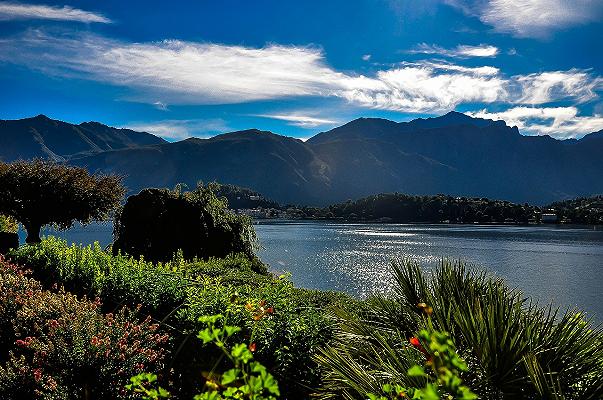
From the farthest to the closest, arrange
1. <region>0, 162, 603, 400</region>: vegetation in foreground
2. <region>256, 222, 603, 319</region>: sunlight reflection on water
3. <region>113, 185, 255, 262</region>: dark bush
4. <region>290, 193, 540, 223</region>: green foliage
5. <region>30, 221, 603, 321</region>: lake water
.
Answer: <region>290, 193, 540, 223</region>: green foliage, <region>256, 222, 603, 319</region>: sunlight reflection on water, <region>30, 221, 603, 321</region>: lake water, <region>113, 185, 255, 262</region>: dark bush, <region>0, 162, 603, 400</region>: vegetation in foreground

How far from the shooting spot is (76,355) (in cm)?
595

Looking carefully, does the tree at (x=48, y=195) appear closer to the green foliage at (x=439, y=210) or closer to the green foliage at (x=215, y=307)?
the green foliage at (x=215, y=307)

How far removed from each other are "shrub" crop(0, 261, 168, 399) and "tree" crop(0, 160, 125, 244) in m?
16.2

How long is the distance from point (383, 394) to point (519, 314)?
144 centimetres

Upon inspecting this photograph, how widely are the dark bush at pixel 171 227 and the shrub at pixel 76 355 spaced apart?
1322cm

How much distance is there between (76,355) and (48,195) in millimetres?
18208

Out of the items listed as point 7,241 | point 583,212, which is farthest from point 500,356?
point 583,212

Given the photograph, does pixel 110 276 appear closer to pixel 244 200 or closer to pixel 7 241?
Result: pixel 7 241

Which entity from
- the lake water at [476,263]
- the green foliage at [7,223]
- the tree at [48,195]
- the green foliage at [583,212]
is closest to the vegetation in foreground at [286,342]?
the tree at [48,195]

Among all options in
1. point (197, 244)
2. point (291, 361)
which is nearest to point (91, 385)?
point (291, 361)

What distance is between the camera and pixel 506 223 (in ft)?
413

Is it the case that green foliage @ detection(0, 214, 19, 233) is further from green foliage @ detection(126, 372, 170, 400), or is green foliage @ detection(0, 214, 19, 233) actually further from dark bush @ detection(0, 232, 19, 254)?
green foliage @ detection(126, 372, 170, 400)

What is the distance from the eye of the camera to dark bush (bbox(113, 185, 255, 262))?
21.0 metres

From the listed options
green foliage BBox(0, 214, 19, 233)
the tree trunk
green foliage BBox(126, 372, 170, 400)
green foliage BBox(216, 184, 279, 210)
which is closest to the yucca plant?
green foliage BBox(126, 372, 170, 400)
